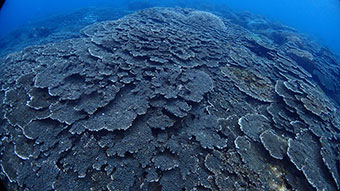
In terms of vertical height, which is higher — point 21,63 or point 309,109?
point 309,109

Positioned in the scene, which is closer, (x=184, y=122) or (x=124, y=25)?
(x=184, y=122)

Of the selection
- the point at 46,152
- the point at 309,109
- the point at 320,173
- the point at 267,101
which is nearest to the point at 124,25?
the point at 46,152

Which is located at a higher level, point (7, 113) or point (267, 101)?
point (267, 101)

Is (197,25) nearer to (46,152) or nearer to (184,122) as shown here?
(184,122)

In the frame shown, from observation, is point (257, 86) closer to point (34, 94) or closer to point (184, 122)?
point (184, 122)

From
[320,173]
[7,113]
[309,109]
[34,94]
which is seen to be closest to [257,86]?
[309,109]

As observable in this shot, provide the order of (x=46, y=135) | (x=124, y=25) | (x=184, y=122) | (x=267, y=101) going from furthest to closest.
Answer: (x=124, y=25) < (x=267, y=101) < (x=184, y=122) < (x=46, y=135)

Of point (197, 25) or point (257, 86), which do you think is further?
point (197, 25)

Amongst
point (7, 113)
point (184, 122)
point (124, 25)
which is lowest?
point (7, 113)

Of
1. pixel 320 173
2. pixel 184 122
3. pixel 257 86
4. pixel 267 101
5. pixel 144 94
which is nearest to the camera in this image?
pixel 320 173
